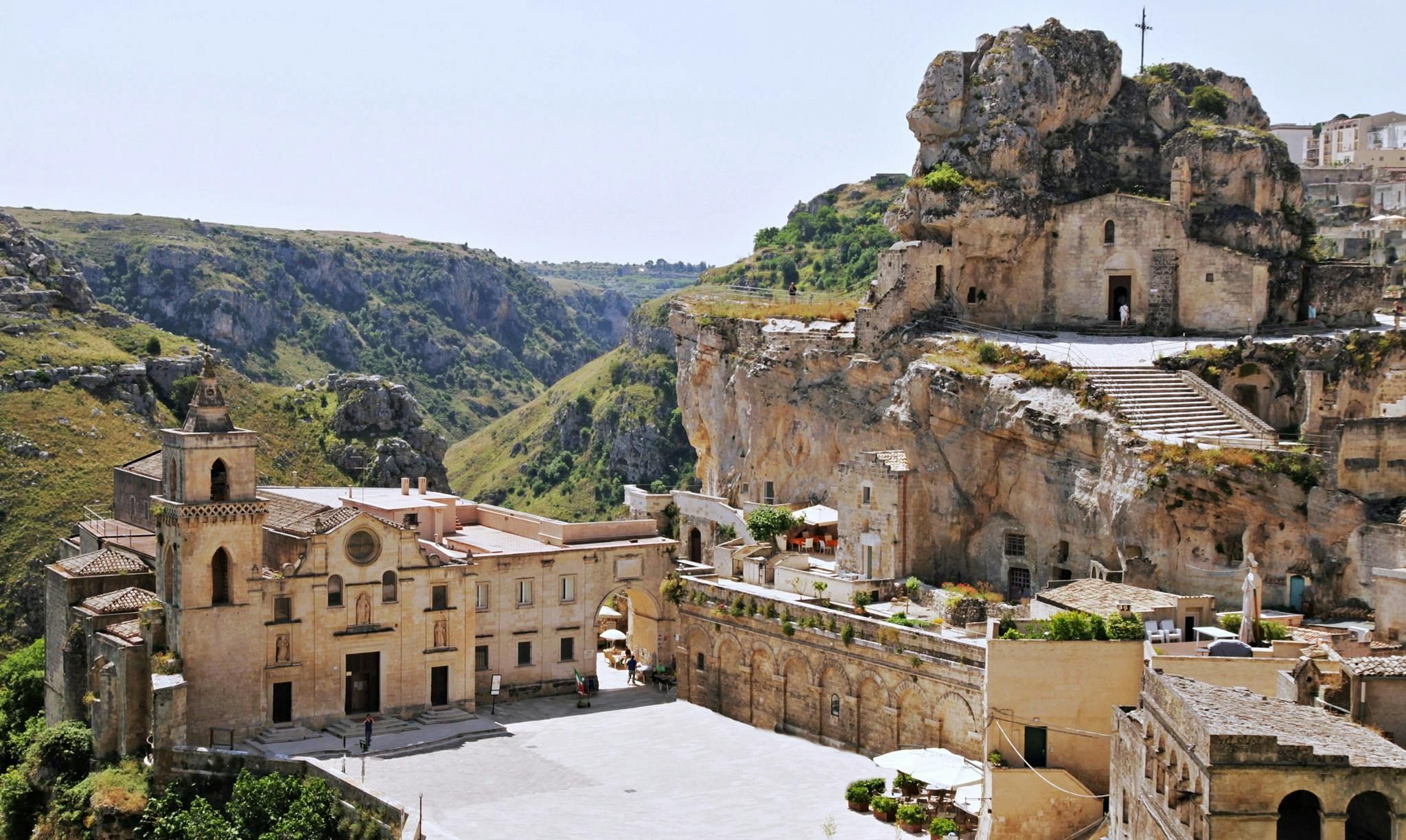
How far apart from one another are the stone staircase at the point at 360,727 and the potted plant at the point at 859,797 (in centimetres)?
1480

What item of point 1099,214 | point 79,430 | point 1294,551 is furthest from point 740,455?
point 79,430

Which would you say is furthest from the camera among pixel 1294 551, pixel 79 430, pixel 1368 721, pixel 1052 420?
pixel 79 430

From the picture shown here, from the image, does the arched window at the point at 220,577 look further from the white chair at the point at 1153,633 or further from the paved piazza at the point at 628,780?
the white chair at the point at 1153,633

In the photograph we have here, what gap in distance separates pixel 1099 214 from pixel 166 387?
200ft

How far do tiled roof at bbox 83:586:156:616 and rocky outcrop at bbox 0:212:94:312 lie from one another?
2050 inches

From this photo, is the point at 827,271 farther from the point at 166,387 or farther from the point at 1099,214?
the point at 1099,214

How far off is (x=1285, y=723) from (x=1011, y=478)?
24.0 meters

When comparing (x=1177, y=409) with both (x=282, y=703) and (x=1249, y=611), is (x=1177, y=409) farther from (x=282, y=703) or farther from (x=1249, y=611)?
(x=282, y=703)

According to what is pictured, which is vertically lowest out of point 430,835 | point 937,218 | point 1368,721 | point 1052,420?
point 430,835

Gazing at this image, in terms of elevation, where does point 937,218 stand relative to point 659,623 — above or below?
above

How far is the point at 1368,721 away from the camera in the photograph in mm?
31078

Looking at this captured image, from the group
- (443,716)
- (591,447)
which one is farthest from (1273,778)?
(591,447)

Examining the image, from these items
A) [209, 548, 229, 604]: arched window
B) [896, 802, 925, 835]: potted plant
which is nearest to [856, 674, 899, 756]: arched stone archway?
[896, 802, 925, 835]: potted plant

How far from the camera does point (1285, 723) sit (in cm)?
2766
